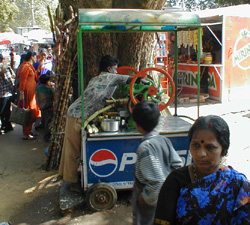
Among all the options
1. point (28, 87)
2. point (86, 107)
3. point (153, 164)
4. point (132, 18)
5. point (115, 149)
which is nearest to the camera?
point (153, 164)

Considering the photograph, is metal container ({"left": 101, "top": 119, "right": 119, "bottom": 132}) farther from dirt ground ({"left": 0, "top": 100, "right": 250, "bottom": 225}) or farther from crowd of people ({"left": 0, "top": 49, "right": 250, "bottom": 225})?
dirt ground ({"left": 0, "top": 100, "right": 250, "bottom": 225})

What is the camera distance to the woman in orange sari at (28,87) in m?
6.94

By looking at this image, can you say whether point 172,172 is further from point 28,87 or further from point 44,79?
point 28,87

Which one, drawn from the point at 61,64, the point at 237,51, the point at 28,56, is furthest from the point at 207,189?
the point at 237,51

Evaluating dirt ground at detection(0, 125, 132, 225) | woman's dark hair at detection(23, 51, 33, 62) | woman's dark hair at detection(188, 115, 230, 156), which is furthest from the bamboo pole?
woman's dark hair at detection(188, 115, 230, 156)

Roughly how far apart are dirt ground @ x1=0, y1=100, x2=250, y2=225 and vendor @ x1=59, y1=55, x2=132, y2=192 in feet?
1.40

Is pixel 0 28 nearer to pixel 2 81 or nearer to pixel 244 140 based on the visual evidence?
pixel 2 81

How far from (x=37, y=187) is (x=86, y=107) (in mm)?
1628

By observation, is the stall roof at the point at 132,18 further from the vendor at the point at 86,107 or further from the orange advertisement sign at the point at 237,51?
the orange advertisement sign at the point at 237,51

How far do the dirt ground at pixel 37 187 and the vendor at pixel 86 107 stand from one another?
0.43m

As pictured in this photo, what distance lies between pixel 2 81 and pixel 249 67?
762 centimetres

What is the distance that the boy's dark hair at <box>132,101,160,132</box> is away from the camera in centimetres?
247

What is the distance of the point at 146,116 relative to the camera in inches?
97.3

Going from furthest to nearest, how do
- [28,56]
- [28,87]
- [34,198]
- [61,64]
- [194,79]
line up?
1. [194,79]
2. [28,87]
3. [28,56]
4. [61,64]
5. [34,198]
